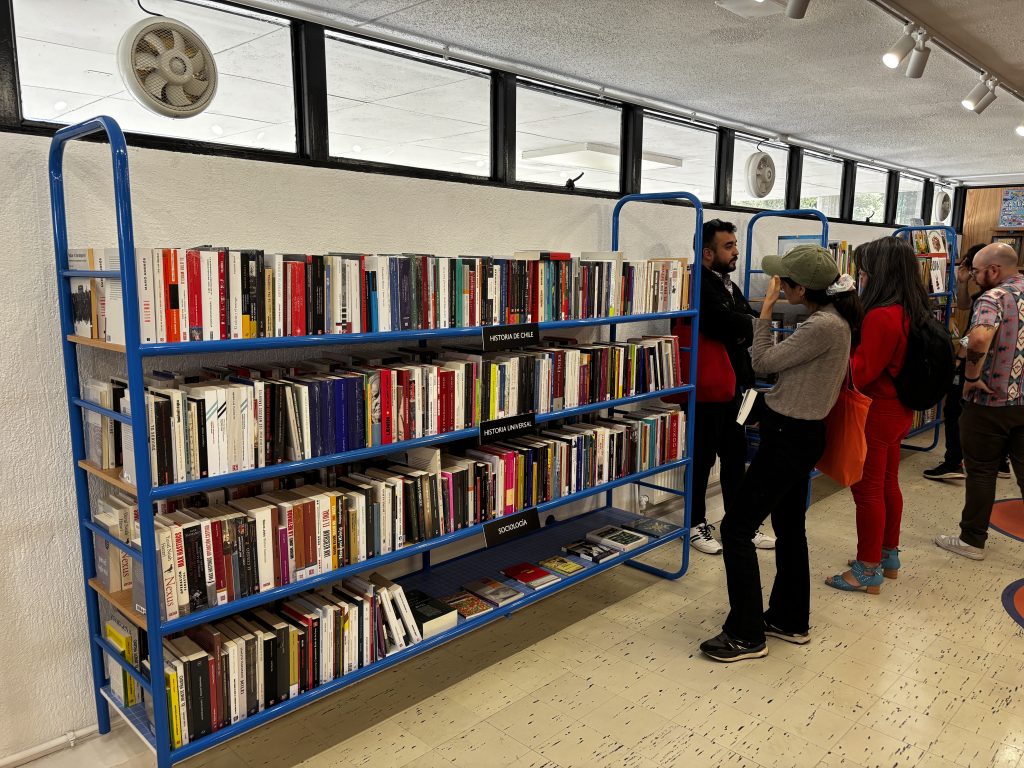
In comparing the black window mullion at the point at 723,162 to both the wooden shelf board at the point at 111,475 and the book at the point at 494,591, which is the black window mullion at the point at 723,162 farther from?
the wooden shelf board at the point at 111,475

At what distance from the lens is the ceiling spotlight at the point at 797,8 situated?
2412 mm

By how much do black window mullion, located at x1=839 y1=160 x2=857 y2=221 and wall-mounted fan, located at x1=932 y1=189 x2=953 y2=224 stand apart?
227cm

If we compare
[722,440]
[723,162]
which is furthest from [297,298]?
[723,162]

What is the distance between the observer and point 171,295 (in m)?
1.87

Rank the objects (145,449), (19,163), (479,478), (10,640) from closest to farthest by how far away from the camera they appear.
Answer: (145,449)
(19,163)
(10,640)
(479,478)

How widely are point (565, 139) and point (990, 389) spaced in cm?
260

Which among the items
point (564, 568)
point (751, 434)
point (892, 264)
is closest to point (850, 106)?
point (892, 264)

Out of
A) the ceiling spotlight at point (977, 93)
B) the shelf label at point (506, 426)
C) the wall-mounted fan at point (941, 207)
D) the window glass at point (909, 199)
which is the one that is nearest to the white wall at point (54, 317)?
the shelf label at point (506, 426)

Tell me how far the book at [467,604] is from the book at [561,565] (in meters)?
0.44

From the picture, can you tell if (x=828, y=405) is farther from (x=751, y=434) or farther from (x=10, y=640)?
(x=10, y=640)

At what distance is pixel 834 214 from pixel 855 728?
17.0 ft

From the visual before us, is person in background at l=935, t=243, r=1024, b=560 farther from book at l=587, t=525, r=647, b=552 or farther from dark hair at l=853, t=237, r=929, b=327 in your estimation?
book at l=587, t=525, r=647, b=552

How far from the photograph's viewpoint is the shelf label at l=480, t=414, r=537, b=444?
2666 mm

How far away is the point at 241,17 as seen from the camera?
2.64 meters
